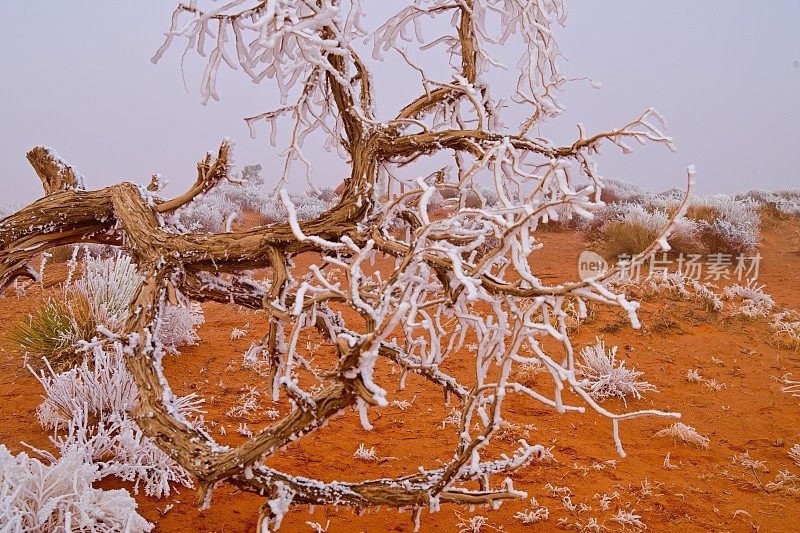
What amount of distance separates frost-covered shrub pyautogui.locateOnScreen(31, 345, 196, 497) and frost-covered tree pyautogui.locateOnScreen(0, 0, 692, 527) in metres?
0.85

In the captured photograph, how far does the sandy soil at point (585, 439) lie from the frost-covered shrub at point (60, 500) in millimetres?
387

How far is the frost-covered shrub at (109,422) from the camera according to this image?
3389 mm

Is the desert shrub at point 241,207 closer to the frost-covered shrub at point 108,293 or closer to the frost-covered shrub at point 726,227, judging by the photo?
the frost-covered shrub at point 108,293

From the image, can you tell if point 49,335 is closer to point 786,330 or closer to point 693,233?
point 786,330

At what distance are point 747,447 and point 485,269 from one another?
3795mm

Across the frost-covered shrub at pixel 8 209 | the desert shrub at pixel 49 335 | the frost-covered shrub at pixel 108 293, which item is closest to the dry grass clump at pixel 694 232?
the frost-covered shrub at pixel 108 293

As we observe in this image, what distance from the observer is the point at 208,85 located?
96.1 inches

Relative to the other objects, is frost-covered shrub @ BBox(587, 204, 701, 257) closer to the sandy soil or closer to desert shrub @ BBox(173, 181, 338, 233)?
the sandy soil

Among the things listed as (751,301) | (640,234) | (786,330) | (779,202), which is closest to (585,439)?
(786,330)

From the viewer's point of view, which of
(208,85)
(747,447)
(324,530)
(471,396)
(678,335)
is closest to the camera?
(471,396)

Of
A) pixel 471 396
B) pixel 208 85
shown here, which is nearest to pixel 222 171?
pixel 208 85

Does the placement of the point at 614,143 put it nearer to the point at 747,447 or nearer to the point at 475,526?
the point at 475,526

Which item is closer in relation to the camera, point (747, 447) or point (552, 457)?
point (552, 457)

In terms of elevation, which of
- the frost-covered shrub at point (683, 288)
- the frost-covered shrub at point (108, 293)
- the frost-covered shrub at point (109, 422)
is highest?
the frost-covered shrub at point (108, 293)
